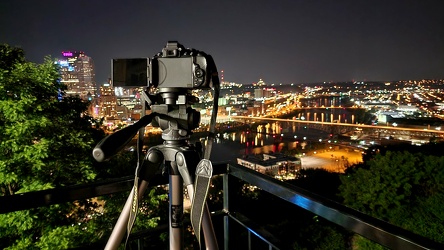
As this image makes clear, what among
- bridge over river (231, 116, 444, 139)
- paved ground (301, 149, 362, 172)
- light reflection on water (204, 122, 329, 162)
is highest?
bridge over river (231, 116, 444, 139)

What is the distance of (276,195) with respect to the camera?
1131mm

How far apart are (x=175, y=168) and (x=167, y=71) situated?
291mm

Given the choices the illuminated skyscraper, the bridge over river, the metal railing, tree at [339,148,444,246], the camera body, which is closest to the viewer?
the metal railing

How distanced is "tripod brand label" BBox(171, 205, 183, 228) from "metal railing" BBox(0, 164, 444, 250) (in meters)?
0.42

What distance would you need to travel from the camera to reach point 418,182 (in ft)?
27.0

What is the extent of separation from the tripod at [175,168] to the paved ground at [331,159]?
25.0 meters

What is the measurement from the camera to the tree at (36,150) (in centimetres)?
341

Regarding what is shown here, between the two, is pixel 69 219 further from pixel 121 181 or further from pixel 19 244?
pixel 121 181

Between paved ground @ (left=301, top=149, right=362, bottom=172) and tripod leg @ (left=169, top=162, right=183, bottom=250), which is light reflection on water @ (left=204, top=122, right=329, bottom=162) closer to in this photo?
paved ground @ (left=301, top=149, right=362, bottom=172)

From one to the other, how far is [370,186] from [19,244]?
8.52 metres

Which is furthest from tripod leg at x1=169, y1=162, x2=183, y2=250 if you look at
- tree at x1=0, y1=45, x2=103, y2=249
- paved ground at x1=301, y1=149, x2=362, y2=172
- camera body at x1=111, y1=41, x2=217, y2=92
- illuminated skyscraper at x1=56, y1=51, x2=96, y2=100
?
paved ground at x1=301, y1=149, x2=362, y2=172

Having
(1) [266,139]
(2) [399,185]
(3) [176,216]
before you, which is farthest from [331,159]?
(3) [176,216]

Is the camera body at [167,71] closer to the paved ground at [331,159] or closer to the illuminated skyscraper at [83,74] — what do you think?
the illuminated skyscraper at [83,74]

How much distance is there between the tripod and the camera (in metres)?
0.77
